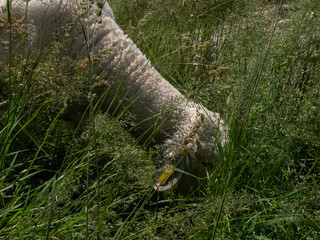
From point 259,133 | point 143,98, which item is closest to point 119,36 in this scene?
point 143,98

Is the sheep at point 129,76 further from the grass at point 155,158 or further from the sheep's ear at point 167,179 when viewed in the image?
the grass at point 155,158

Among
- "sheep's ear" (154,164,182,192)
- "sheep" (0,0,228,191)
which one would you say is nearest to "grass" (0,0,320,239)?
"sheep's ear" (154,164,182,192)

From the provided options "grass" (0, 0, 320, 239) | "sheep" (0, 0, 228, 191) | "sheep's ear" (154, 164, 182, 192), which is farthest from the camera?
"sheep" (0, 0, 228, 191)

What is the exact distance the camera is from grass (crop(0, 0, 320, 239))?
1721 mm

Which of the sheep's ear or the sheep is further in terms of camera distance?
the sheep

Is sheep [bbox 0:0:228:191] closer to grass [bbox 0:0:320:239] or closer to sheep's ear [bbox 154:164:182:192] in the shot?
sheep's ear [bbox 154:164:182:192]

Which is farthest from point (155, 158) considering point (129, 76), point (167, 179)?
point (129, 76)

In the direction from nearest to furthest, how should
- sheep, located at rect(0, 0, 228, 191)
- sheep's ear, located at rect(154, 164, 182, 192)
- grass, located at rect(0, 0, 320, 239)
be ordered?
1. grass, located at rect(0, 0, 320, 239)
2. sheep's ear, located at rect(154, 164, 182, 192)
3. sheep, located at rect(0, 0, 228, 191)

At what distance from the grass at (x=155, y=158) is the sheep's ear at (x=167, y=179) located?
7 cm

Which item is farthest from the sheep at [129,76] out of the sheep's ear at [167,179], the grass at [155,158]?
the grass at [155,158]

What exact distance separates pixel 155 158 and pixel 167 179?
1.30 ft

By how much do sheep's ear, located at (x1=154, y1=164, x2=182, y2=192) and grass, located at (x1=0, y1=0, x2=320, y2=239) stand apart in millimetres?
68

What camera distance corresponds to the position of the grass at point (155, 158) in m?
1.72

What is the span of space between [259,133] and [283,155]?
0.76 feet
